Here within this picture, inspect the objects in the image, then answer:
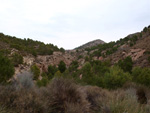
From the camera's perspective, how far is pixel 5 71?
17203 millimetres

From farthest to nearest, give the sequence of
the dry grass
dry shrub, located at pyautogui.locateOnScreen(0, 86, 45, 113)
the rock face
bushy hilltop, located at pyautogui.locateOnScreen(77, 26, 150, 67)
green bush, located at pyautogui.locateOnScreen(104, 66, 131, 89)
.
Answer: bushy hilltop, located at pyautogui.locateOnScreen(77, 26, 150, 67) < the rock face < green bush, located at pyautogui.locateOnScreen(104, 66, 131, 89) < the dry grass < dry shrub, located at pyautogui.locateOnScreen(0, 86, 45, 113)

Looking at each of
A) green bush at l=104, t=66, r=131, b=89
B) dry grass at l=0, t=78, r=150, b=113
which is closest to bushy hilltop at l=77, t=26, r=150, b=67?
green bush at l=104, t=66, r=131, b=89

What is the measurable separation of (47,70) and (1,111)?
39343 mm

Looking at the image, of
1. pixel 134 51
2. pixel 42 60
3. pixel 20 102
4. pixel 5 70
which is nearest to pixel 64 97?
pixel 20 102

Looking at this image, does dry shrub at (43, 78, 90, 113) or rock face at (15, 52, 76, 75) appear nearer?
dry shrub at (43, 78, 90, 113)

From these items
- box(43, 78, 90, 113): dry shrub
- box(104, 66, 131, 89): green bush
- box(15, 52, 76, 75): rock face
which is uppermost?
box(15, 52, 76, 75): rock face

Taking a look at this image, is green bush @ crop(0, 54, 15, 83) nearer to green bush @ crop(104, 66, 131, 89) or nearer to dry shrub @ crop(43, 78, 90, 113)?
dry shrub @ crop(43, 78, 90, 113)

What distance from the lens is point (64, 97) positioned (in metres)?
5.79

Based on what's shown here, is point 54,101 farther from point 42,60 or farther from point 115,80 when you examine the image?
point 42,60

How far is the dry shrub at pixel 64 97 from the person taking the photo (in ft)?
17.5

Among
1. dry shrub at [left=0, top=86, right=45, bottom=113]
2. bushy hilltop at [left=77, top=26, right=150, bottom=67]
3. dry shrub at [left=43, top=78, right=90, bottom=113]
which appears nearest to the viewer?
A: dry shrub at [left=0, top=86, right=45, bottom=113]

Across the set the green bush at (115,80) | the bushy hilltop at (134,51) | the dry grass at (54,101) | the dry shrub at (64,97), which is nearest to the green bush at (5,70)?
the dry grass at (54,101)

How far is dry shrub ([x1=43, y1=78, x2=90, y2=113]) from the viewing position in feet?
17.5

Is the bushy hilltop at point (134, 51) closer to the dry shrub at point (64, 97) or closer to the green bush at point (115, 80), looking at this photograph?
the green bush at point (115, 80)
